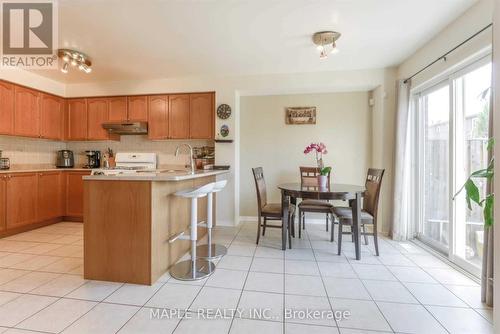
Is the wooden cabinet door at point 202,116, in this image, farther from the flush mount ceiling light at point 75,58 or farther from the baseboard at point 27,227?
the baseboard at point 27,227

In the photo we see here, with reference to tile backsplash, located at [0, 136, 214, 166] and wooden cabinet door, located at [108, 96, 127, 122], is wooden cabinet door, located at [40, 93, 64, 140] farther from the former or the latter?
wooden cabinet door, located at [108, 96, 127, 122]

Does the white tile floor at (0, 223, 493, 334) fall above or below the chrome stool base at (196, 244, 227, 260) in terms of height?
below

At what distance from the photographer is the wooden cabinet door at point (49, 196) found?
376 centimetres

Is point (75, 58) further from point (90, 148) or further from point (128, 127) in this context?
point (90, 148)

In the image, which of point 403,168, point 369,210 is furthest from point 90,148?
point 403,168

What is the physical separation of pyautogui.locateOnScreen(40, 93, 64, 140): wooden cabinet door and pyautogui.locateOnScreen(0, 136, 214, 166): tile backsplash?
1.08 ft

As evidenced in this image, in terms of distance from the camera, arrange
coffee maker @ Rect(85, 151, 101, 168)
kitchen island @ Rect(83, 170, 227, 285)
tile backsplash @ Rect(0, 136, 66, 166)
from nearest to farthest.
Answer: kitchen island @ Rect(83, 170, 227, 285)
tile backsplash @ Rect(0, 136, 66, 166)
coffee maker @ Rect(85, 151, 101, 168)

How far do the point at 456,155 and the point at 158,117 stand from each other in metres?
4.23

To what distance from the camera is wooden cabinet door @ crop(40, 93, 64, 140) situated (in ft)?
13.0

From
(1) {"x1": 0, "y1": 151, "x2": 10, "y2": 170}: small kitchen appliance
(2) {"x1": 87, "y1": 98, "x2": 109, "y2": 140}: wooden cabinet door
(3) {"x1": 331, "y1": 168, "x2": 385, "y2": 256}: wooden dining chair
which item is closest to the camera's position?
(3) {"x1": 331, "y1": 168, "x2": 385, "y2": 256}: wooden dining chair

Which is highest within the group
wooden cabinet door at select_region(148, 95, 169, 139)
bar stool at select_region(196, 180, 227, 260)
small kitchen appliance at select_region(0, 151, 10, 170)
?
wooden cabinet door at select_region(148, 95, 169, 139)

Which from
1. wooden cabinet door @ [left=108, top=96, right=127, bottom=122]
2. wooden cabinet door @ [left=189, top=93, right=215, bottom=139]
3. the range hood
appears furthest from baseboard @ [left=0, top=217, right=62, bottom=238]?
wooden cabinet door @ [left=189, top=93, right=215, bottom=139]

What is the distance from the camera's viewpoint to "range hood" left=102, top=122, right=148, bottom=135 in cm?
405

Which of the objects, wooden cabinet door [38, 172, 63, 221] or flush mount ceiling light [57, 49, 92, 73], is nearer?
flush mount ceiling light [57, 49, 92, 73]
